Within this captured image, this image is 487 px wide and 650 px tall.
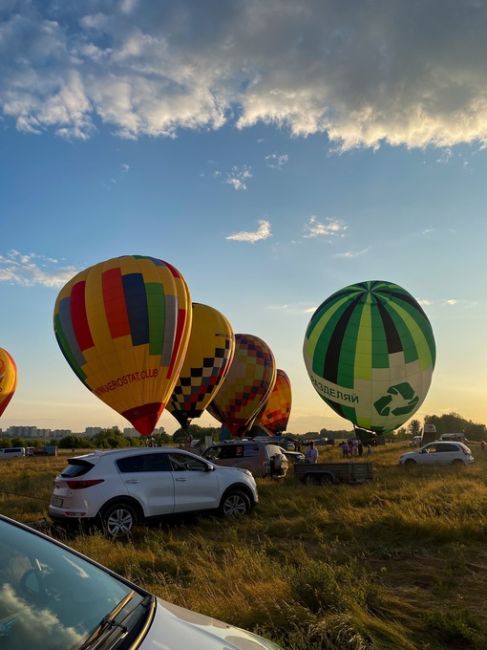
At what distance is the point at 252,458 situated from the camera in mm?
19422

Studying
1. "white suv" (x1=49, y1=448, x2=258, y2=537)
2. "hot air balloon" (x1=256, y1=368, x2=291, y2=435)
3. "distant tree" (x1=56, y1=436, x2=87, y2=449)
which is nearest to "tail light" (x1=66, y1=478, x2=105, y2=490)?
"white suv" (x1=49, y1=448, x2=258, y2=537)

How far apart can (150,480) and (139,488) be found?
29 centimetres

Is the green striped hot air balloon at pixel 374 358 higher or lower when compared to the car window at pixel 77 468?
higher

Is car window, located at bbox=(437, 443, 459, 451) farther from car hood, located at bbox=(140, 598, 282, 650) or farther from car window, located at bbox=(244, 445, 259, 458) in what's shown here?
car hood, located at bbox=(140, 598, 282, 650)

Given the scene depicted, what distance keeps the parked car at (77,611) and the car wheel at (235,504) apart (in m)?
9.24

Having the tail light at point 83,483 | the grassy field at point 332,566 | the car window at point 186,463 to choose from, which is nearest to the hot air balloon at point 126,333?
the grassy field at point 332,566

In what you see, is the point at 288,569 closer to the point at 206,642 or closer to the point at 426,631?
the point at 426,631

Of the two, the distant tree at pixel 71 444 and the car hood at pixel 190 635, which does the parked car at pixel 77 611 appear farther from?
the distant tree at pixel 71 444

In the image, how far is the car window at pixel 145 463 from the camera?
36.0 ft

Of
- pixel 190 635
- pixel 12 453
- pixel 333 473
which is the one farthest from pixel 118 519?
pixel 12 453

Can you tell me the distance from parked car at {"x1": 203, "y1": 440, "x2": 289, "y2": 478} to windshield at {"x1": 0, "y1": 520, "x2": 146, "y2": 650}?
650 inches

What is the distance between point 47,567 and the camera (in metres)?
2.88

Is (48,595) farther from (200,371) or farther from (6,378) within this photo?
(6,378)

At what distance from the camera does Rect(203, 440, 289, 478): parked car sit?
1936 cm
